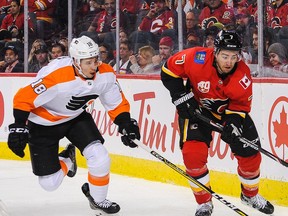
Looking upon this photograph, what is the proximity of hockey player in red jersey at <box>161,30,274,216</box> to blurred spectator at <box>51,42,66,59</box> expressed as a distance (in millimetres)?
3278

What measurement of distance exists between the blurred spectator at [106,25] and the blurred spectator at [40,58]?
0.72m

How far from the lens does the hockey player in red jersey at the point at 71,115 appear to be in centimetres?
480

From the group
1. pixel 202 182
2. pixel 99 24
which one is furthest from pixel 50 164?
pixel 99 24

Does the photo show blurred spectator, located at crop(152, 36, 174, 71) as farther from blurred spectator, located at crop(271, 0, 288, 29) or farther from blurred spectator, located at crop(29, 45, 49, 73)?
blurred spectator, located at crop(29, 45, 49, 73)

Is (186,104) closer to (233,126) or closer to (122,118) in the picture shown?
(233,126)

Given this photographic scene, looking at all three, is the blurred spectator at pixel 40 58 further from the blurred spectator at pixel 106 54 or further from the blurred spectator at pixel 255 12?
the blurred spectator at pixel 255 12

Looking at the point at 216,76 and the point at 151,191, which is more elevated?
the point at 216,76

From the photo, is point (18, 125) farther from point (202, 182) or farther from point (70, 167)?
point (202, 182)

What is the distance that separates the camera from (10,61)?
340 inches

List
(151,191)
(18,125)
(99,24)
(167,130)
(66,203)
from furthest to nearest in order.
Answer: (99,24), (167,130), (151,191), (66,203), (18,125)

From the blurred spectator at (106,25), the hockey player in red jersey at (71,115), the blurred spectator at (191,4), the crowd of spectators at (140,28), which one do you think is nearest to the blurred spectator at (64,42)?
the crowd of spectators at (140,28)

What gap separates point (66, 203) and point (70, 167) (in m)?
0.34

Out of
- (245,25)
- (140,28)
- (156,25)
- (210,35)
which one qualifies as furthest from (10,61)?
(245,25)

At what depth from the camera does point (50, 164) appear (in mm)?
5113
